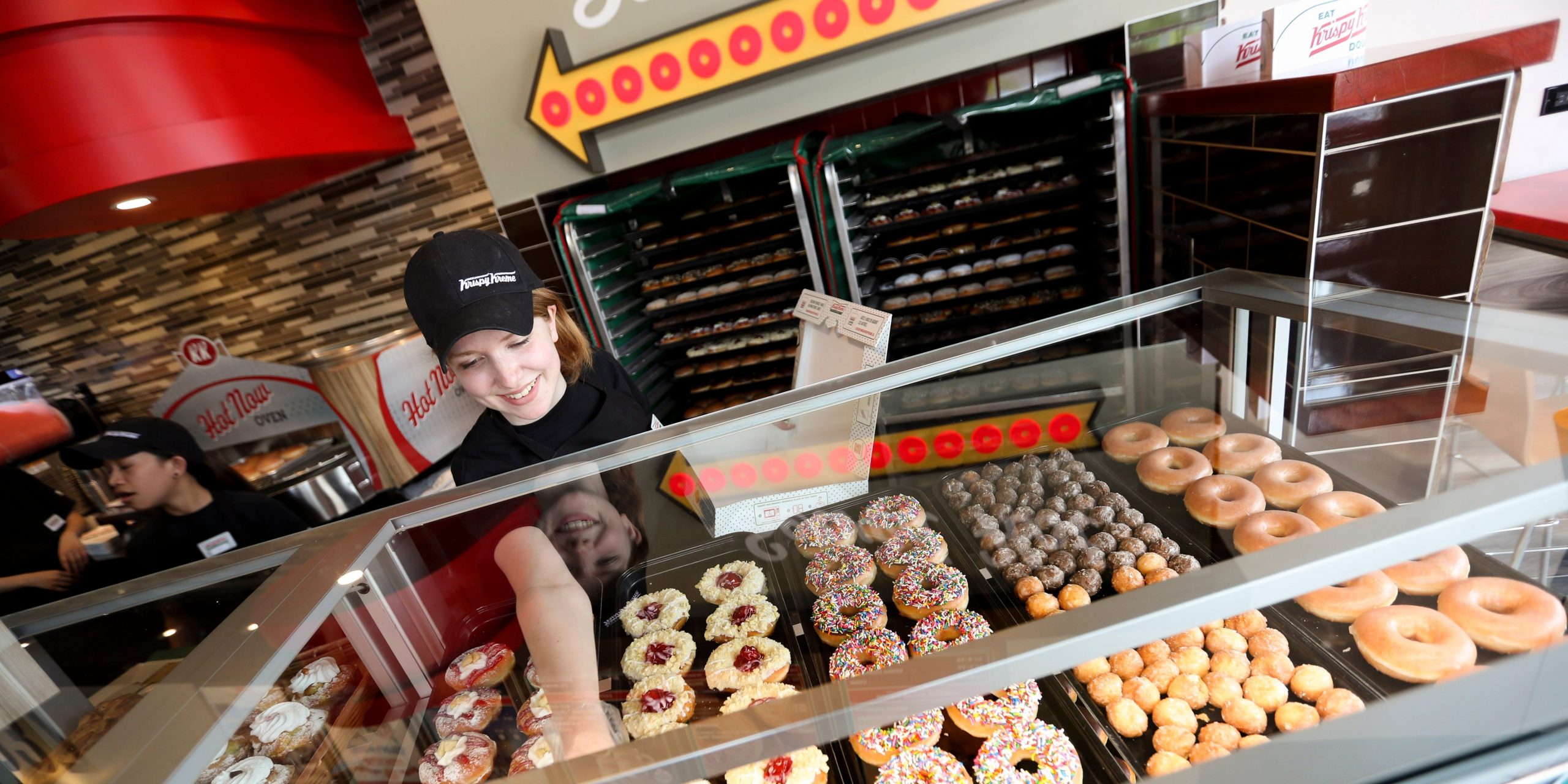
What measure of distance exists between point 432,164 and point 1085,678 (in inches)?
180

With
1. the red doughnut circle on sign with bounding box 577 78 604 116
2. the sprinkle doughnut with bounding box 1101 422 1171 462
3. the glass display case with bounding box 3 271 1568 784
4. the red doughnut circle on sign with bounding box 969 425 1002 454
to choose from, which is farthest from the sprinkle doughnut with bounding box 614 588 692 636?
the red doughnut circle on sign with bounding box 577 78 604 116

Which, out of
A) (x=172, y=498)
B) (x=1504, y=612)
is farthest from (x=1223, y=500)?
(x=172, y=498)

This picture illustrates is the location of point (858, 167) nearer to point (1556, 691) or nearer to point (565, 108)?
point (565, 108)

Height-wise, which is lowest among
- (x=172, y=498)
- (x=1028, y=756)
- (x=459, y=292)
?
(x=1028, y=756)

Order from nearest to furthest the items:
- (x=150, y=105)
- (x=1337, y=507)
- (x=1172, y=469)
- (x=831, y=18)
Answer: (x=1337, y=507)
(x=1172, y=469)
(x=150, y=105)
(x=831, y=18)

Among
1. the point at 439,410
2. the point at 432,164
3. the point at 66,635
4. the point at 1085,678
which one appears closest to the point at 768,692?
the point at 1085,678

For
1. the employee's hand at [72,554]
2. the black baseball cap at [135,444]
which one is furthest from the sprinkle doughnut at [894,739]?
the employee's hand at [72,554]

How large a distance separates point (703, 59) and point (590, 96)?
2.04 ft

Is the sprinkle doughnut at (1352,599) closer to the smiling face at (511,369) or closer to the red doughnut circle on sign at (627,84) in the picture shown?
the smiling face at (511,369)

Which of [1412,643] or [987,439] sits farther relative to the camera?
[987,439]

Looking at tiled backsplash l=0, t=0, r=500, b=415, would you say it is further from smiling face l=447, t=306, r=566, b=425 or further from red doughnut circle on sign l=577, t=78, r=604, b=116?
smiling face l=447, t=306, r=566, b=425

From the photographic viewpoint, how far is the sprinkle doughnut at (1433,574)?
1.09 metres

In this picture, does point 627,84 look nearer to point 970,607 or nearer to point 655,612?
point 655,612

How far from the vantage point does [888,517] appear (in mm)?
1465
